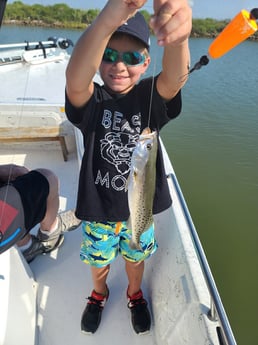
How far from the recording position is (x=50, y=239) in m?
2.22

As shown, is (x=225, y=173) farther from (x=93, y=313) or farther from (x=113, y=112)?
(x=113, y=112)

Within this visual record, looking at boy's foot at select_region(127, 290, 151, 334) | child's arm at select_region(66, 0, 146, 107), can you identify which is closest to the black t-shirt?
child's arm at select_region(66, 0, 146, 107)

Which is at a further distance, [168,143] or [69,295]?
[168,143]

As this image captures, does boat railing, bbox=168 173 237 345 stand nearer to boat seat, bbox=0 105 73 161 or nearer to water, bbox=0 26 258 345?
water, bbox=0 26 258 345

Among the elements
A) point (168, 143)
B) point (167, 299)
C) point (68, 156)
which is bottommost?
point (168, 143)

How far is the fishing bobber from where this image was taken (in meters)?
0.85

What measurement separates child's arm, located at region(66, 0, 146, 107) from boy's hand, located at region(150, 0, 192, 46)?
0.19 ft

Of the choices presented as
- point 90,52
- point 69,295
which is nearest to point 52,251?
point 69,295

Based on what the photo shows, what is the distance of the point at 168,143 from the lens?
5.93 metres

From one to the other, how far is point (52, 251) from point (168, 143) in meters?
4.01

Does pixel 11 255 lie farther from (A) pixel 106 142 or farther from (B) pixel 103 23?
(B) pixel 103 23

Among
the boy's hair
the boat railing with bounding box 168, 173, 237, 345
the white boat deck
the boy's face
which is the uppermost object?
the boy's hair

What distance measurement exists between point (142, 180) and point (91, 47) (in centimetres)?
51

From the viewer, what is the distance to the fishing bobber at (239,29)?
0.85 meters
